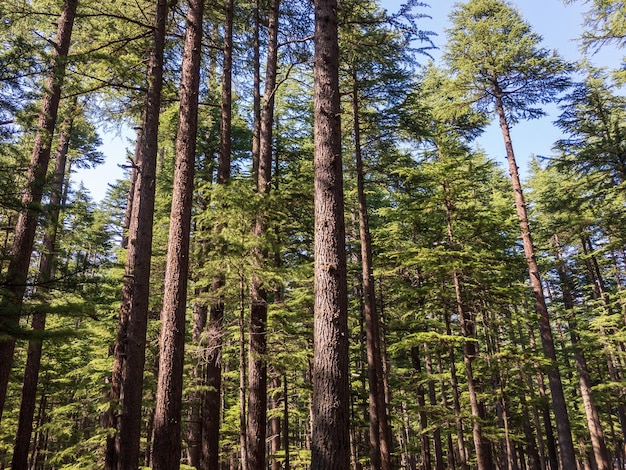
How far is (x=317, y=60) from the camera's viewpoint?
19.4 ft

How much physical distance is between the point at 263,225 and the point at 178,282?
9.42 feet

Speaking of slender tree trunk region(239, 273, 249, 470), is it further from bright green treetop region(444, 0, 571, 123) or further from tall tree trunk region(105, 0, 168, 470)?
bright green treetop region(444, 0, 571, 123)

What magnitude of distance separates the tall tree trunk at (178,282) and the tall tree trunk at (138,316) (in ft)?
3.15

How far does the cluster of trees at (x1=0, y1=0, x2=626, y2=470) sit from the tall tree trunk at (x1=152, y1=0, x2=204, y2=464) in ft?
0.12

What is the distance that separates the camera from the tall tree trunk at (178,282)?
20.5 feet

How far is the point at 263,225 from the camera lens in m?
9.46

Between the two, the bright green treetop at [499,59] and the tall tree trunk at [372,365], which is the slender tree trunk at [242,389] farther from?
the bright green treetop at [499,59]

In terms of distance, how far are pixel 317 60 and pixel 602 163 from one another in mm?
18515

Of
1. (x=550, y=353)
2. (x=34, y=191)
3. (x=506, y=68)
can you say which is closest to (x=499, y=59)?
(x=506, y=68)

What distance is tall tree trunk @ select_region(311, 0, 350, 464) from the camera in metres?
4.21

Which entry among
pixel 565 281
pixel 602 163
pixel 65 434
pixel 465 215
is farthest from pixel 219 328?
pixel 565 281

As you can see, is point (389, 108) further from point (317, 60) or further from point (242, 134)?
point (317, 60)

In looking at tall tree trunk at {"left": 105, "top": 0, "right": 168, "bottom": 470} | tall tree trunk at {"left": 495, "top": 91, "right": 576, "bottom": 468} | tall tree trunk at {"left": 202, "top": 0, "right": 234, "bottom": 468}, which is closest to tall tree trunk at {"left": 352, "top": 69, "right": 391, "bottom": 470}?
tall tree trunk at {"left": 202, "top": 0, "right": 234, "bottom": 468}

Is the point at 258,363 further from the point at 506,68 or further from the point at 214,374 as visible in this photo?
the point at 506,68
